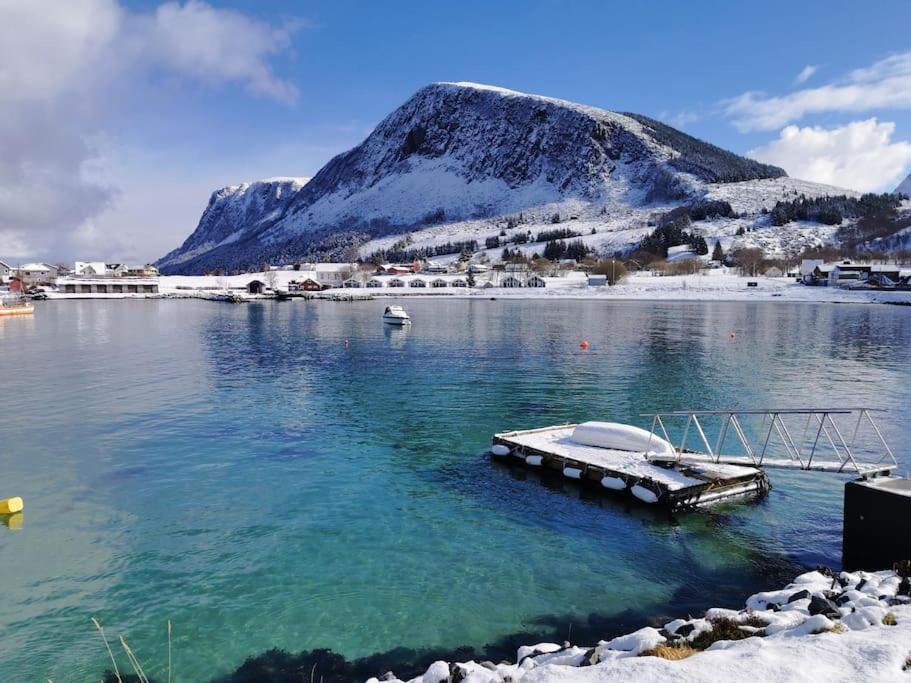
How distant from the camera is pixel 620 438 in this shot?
28469 mm

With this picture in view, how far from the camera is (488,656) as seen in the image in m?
14.4

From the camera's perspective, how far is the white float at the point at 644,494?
23.4 m

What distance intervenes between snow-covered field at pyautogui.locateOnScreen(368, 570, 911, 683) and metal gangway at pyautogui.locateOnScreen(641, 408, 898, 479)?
8247 mm

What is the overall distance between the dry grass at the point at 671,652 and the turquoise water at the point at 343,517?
4.03 m

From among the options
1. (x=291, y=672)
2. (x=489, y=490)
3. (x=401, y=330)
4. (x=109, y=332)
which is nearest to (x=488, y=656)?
(x=291, y=672)

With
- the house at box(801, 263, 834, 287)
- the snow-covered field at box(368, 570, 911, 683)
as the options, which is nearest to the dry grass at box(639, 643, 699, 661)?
the snow-covered field at box(368, 570, 911, 683)

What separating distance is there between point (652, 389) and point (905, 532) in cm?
2846

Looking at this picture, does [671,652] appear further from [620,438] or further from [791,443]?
[791,443]

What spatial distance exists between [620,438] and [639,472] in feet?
11.2

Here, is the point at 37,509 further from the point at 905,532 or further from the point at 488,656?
the point at 905,532

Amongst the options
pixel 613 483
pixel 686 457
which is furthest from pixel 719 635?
pixel 686 457

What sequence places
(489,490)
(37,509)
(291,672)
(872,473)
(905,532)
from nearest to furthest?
(291,672)
(905,532)
(872,473)
(37,509)
(489,490)

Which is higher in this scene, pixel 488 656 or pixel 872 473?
pixel 872 473

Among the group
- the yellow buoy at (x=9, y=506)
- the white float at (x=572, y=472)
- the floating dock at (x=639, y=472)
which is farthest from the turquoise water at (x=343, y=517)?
the yellow buoy at (x=9, y=506)
